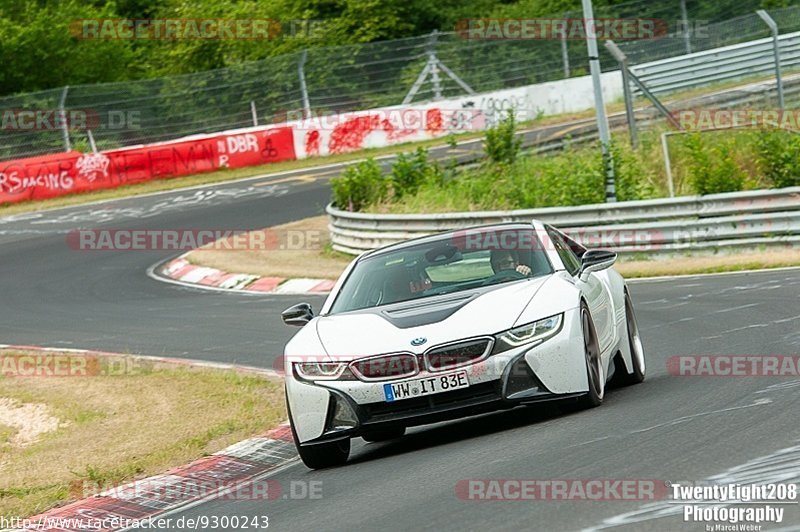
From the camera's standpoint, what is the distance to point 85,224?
104 ft

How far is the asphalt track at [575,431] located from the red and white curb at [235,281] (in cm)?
165

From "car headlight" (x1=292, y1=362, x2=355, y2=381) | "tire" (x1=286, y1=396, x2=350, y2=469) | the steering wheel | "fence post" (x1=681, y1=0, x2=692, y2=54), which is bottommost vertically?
"tire" (x1=286, y1=396, x2=350, y2=469)

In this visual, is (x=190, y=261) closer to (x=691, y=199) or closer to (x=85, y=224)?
(x=85, y=224)

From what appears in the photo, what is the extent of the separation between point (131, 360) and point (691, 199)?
8.45m

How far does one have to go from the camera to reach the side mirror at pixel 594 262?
9438 millimetres

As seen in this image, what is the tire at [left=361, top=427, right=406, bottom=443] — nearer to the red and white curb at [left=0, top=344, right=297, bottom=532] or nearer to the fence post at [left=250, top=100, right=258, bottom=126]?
the red and white curb at [left=0, top=344, right=297, bottom=532]

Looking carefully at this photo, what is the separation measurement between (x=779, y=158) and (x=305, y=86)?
21542 mm

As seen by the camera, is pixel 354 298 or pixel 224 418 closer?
pixel 354 298

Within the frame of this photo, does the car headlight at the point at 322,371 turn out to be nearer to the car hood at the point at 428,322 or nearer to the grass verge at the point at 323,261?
the car hood at the point at 428,322

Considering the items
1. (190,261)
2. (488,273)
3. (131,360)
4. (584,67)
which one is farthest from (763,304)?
(584,67)

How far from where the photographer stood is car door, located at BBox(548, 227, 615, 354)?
9.14 meters

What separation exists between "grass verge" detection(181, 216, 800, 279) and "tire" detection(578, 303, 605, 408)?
904 centimetres

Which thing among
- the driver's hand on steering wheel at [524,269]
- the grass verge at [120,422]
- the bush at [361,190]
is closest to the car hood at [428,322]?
the driver's hand on steering wheel at [524,269]

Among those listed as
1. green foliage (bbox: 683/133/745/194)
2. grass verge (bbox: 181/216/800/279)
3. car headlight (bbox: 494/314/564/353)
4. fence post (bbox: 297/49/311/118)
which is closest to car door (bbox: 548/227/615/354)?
car headlight (bbox: 494/314/564/353)
